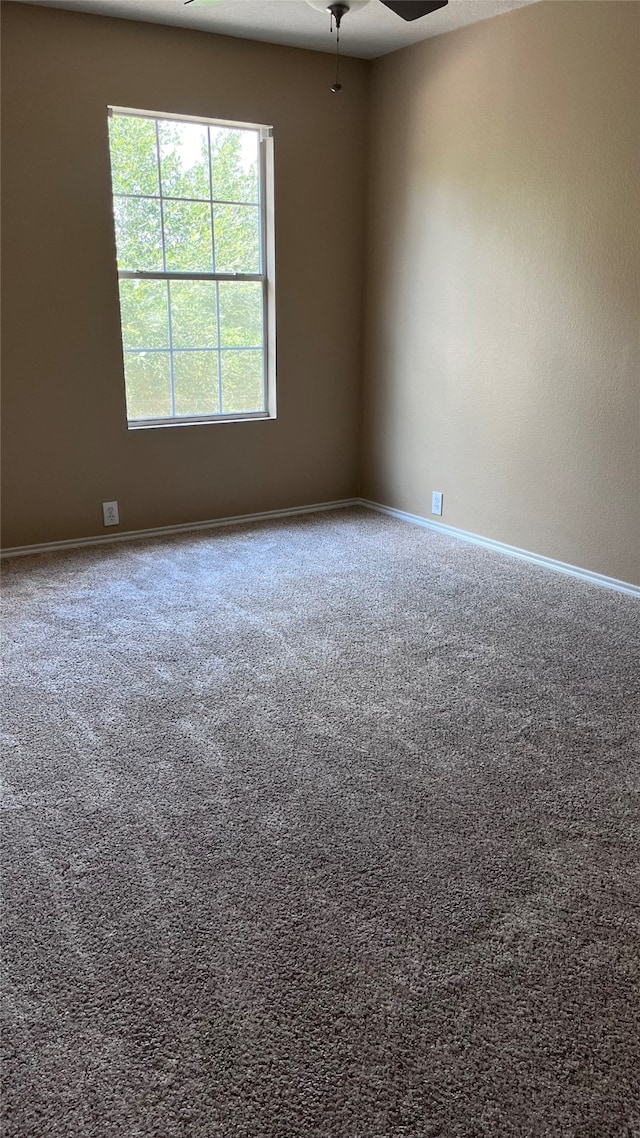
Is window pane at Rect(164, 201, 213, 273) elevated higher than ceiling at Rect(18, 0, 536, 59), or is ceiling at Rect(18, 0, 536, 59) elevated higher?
ceiling at Rect(18, 0, 536, 59)

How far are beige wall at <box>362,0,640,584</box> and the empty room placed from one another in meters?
0.02

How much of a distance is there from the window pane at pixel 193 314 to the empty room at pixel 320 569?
0.02m

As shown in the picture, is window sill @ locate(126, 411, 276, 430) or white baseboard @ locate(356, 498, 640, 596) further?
window sill @ locate(126, 411, 276, 430)

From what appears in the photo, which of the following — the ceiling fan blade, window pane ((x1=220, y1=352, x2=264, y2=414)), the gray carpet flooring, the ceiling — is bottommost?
the gray carpet flooring

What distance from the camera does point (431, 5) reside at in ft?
9.34

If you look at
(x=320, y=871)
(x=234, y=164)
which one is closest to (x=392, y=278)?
(x=234, y=164)

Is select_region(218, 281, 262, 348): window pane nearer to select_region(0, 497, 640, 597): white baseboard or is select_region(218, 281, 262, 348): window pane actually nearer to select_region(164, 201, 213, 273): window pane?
select_region(164, 201, 213, 273): window pane

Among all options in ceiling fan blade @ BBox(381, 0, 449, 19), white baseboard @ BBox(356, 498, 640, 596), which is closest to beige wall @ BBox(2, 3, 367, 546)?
white baseboard @ BBox(356, 498, 640, 596)

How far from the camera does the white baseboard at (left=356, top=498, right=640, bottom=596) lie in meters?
3.87

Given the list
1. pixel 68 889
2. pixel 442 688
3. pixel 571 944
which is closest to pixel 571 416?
pixel 442 688

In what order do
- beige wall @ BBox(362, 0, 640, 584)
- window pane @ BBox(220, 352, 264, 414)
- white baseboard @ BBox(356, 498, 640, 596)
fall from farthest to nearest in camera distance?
window pane @ BBox(220, 352, 264, 414) → white baseboard @ BBox(356, 498, 640, 596) → beige wall @ BBox(362, 0, 640, 584)

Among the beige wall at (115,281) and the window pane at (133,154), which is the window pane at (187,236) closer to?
the window pane at (133,154)

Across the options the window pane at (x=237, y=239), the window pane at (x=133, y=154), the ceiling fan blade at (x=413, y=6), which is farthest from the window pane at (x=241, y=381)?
the ceiling fan blade at (x=413, y=6)

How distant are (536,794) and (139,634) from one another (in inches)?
68.1
